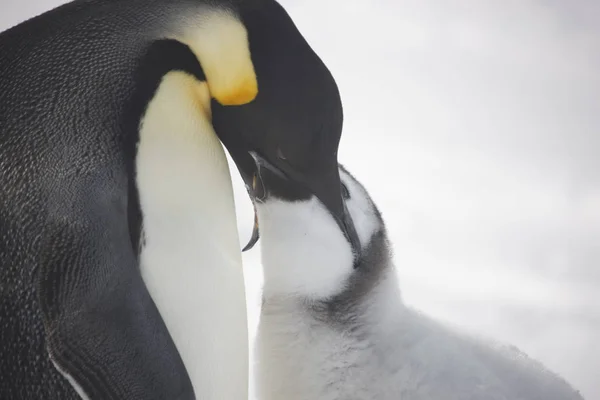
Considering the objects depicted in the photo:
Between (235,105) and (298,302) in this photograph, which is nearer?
(235,105)

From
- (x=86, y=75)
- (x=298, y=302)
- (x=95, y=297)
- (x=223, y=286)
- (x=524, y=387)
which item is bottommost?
(x=524, y=387)

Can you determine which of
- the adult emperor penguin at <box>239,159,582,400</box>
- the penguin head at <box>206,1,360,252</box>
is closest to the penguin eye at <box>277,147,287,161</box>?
the penguin head at <box>206,1,360,252</box>

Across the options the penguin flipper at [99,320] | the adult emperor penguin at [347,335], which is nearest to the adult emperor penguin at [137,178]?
the penguin flipper at [99,320]

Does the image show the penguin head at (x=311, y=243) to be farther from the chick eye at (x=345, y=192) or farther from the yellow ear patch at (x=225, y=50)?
the yellow ear patch at (x=225, y=50)

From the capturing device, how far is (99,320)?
2.13 feet

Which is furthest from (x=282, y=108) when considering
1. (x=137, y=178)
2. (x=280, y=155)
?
(x=137, y=178)

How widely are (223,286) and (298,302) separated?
218mm

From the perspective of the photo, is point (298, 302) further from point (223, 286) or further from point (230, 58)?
point (230, 58)

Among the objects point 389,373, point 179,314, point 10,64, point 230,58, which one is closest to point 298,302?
point 389,373

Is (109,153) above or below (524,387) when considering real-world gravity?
above

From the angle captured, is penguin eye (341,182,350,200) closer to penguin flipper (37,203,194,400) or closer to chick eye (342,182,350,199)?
chick eye (342,182,350,199)

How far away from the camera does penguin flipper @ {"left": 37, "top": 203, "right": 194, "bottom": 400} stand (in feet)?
2.09

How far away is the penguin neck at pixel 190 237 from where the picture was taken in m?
0.79

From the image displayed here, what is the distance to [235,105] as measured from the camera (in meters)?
0.83
